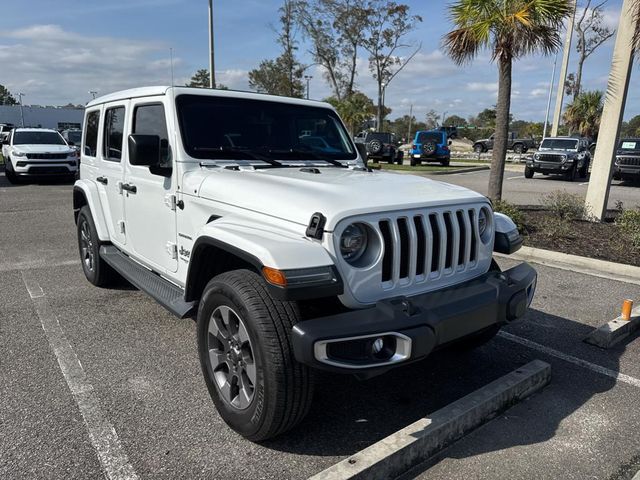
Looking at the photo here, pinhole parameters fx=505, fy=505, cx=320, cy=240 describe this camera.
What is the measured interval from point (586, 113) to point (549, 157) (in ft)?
60.3

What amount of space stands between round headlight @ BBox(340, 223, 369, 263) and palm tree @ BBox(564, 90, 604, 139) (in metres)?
37.9

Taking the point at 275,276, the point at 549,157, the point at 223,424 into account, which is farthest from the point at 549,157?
the point at 275,276

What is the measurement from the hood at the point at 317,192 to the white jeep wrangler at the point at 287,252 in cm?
1

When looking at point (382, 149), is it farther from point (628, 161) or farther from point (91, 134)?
point (91, 134)

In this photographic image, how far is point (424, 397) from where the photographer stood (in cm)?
340

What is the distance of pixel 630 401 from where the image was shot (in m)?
3.37

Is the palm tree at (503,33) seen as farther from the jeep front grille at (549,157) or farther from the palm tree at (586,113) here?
the palm tree at (586,113)

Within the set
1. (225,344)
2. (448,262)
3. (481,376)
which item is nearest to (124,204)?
(225,344)

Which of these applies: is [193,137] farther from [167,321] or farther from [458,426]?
[458,426]

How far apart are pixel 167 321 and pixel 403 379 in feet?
7.16

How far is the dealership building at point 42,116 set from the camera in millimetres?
62719

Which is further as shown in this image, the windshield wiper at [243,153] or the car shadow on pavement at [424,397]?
the windshield wiper at [243,153]

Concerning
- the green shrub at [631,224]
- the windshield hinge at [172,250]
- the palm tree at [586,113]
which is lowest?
the green shrub at [631,224]

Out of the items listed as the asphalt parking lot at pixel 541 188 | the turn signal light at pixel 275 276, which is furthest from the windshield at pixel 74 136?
the turn signal light at pixel 275 276
